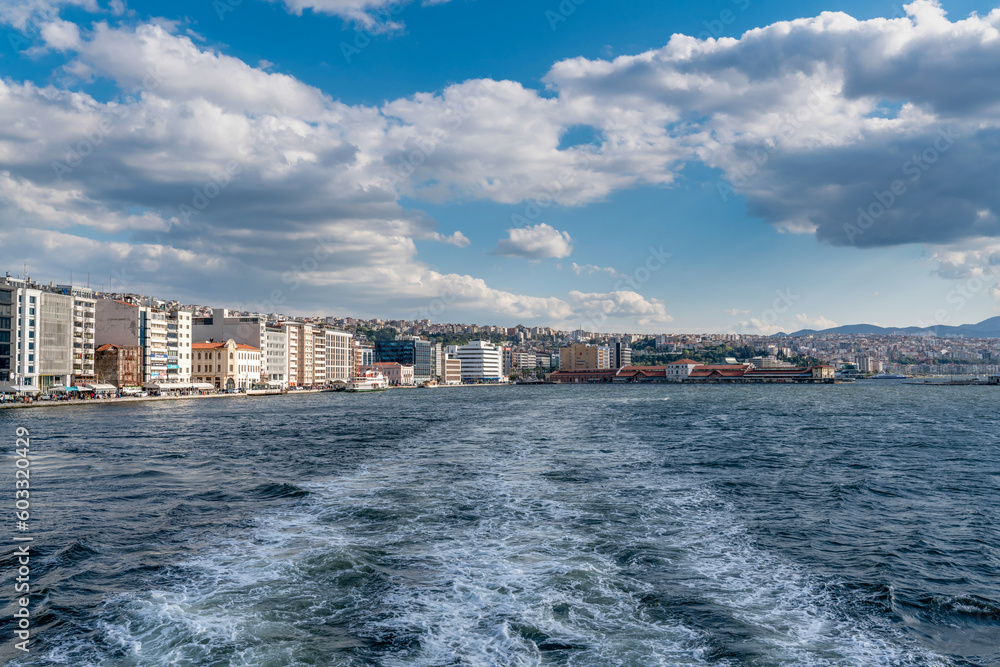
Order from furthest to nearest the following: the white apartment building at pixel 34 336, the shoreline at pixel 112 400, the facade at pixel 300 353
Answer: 1. the facade at pixel 300 353
2. the white apartment building at pixel 34 336
3. the shoreline at pixel 112 400

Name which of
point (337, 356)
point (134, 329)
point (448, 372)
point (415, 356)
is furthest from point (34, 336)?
point (448, 372)

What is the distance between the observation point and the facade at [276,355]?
12088cm

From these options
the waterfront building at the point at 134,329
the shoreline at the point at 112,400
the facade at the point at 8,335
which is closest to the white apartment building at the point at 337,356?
the shoreline at the point at 112,400

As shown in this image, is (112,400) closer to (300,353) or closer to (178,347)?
(178,347)

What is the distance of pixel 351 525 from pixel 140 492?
8.10 metres

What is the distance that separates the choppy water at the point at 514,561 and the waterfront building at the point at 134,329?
69.9 metres

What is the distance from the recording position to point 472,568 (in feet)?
34.9

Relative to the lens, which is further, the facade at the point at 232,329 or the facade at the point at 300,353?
the facade at the point at 300,353

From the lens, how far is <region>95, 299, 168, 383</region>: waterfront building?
A: 3386 inches

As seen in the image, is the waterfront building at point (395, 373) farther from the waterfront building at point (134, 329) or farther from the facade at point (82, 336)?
the facade at point (82, 336)

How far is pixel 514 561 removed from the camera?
11.0 meters

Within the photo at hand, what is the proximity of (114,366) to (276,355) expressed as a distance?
4210cm

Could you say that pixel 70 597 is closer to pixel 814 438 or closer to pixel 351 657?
pixel 351 657

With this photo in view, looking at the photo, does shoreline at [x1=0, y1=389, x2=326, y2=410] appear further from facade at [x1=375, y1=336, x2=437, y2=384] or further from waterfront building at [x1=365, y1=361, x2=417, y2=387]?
facade at [x1=375, y1=336, x2=437, y2=384]
